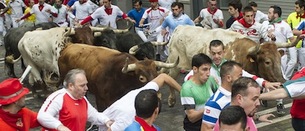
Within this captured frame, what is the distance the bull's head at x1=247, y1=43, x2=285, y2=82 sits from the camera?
31.4 ft

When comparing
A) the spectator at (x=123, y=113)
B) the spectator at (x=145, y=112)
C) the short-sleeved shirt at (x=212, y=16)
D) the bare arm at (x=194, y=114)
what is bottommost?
the short-sleeved shirt at (x=212, y=16)

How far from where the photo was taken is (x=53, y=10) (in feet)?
54.2

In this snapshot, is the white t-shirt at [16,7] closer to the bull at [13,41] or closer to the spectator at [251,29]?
the bull at [13,41]

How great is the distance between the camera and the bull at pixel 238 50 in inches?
379

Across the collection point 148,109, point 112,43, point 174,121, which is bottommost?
point 174,121

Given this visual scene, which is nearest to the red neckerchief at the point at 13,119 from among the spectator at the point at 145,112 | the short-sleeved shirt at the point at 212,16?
the spectator at the point at 145,112

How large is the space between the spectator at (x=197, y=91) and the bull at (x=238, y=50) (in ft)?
12.1

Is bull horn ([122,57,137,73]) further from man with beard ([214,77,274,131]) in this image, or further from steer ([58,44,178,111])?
man with beard ([214,77,274,131])

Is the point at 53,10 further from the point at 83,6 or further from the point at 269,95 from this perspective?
the point at 269,95

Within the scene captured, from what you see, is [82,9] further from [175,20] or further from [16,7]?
Answer: [16,7]

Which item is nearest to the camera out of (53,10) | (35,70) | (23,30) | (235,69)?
(235,69)

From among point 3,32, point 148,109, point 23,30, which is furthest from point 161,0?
point 148,109

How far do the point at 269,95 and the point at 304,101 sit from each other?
53 cm

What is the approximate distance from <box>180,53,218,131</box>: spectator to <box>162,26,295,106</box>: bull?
3.69m
